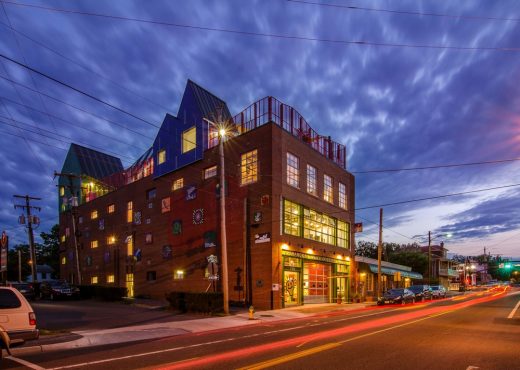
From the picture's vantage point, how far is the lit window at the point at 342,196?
39991 mm

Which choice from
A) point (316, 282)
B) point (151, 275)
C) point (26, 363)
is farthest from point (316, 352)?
point (151, 275)

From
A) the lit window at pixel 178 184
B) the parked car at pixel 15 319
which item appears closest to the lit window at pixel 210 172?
the lit window at pixel 178 184

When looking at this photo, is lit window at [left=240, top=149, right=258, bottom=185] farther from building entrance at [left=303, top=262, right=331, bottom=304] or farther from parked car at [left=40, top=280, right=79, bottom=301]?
parked car at [left=40, top=280, right=79, bottom=301]

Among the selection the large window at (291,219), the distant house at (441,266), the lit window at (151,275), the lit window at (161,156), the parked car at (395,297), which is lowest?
the distant house at (441,266)

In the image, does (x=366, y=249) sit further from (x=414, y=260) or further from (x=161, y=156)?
(x=161, y=156)

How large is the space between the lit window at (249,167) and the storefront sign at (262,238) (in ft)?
13.6

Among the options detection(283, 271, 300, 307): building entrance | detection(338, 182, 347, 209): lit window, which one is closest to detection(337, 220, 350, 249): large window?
detection(338, 182, 347, 209): lit window

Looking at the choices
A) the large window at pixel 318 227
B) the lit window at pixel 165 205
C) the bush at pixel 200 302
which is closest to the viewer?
the bush at pixel 200 302

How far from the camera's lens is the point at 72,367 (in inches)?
364

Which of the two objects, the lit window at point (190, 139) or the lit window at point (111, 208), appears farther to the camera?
the lit window at point (111, 208)

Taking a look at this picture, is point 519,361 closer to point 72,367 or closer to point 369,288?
point 72,367

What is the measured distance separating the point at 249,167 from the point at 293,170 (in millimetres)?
3581

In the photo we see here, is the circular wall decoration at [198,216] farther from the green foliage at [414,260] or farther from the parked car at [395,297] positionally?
the green foliage at [414,260]

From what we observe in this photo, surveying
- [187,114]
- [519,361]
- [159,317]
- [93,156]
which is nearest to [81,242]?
[93,156]
